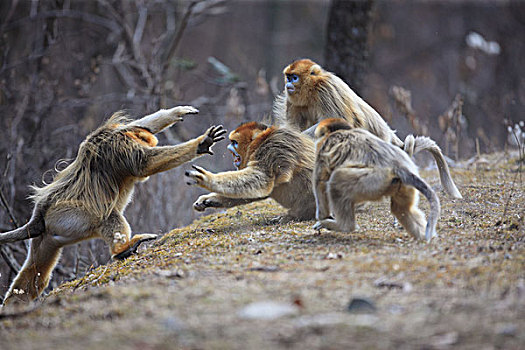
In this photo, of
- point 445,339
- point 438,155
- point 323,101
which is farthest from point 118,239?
point 445,339

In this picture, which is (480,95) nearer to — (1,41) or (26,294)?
(1,41)

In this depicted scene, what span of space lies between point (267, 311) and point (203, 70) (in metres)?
14.5

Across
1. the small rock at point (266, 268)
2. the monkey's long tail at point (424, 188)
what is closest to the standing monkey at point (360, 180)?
the monkey's long tail at point (424, 188)

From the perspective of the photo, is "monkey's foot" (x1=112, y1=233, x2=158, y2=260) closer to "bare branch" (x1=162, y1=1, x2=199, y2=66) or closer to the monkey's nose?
the monkey's nose

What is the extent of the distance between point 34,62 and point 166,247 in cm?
651

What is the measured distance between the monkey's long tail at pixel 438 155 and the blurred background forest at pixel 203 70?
6.01 feet

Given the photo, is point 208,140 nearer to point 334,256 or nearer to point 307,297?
point 334,256

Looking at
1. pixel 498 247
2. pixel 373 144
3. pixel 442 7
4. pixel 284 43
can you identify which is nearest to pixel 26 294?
pixel 373 144

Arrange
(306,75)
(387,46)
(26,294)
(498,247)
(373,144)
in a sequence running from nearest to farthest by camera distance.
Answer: (498,247)
(373,144)
(26,294)
(306,75)
(387,46)

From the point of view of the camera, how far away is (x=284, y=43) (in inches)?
882

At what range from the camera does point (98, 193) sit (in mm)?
5230

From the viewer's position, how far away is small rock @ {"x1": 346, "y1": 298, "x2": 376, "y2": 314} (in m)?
2.84

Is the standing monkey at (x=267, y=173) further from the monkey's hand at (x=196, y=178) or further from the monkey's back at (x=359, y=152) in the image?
the monkey's back at (x=359, y=152)

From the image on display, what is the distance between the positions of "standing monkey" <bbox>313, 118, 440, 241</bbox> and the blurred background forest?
222 cm
